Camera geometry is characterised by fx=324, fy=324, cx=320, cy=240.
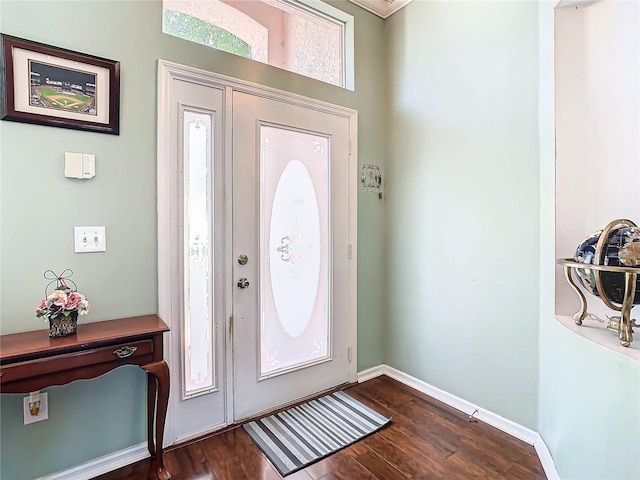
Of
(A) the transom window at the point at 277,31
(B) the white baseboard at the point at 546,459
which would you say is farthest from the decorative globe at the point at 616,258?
(A) the transom window at the point at 277,31

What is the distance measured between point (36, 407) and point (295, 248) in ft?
5.11

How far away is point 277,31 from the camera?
232 centimetres

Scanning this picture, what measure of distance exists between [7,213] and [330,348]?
201cm

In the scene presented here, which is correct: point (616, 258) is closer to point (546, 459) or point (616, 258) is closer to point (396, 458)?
point (546, 459)

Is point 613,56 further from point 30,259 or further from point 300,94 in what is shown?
point 30,259

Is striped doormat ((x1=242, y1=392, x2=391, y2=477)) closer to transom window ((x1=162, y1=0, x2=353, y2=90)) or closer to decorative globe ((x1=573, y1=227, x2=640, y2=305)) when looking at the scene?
decorative globe ((x1=573, y1=227, x2=640, y2=305))

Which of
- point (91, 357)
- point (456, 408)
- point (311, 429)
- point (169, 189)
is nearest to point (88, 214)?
point (169, 189)

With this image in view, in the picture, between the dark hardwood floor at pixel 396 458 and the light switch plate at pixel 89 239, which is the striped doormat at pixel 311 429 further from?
the light switch plate at pixel 89 239

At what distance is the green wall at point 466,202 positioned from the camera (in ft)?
6.12

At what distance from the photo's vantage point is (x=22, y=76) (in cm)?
143

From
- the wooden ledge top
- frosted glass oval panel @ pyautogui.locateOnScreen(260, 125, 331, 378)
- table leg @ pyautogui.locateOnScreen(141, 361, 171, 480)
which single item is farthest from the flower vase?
frosted glass oval panel @ pyautogui.locateOnScreen(260, 125, 331, 378)

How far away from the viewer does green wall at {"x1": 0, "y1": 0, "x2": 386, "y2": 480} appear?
4.73ft

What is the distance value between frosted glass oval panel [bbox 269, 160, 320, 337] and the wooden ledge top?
0.83m

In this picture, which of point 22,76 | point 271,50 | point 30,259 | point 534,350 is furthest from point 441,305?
point 22,76
